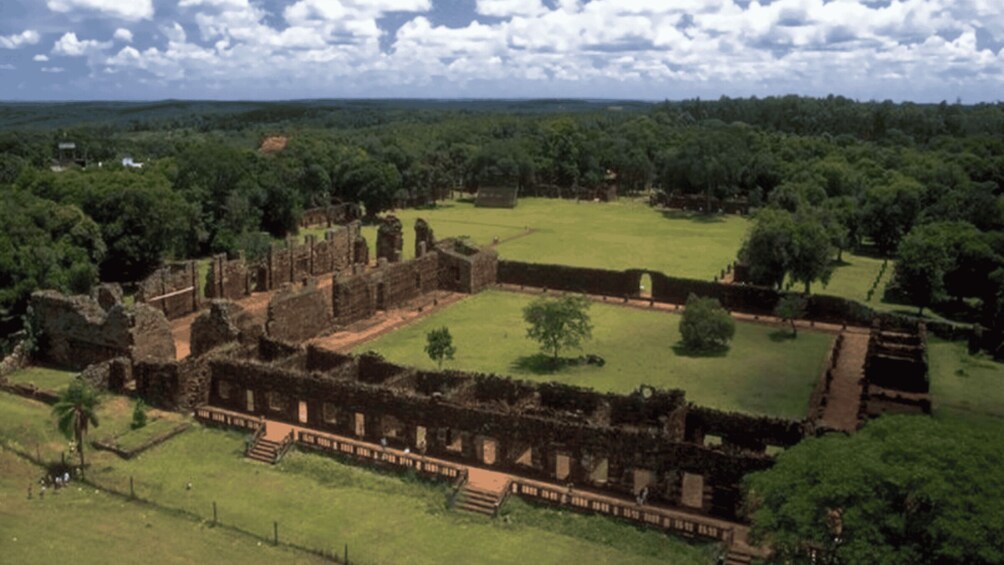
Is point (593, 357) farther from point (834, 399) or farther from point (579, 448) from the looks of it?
point (579, 448)

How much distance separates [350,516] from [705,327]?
87.0ft

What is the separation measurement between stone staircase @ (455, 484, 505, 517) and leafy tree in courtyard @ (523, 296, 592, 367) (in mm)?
16378

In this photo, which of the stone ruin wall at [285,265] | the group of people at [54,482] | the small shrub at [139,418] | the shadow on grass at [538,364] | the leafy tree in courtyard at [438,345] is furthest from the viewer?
the stone ruin wall at [285,265]

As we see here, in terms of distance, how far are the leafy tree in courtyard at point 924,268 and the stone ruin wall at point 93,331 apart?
46.6 metres

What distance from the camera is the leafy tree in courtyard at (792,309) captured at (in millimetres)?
54562

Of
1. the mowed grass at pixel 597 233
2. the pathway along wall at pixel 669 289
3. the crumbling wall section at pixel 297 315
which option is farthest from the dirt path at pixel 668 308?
the crumbling wall section at pixel 297 315

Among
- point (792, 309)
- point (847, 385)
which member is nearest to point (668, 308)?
point (792, 309)

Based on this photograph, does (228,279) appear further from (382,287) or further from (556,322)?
(556,322)

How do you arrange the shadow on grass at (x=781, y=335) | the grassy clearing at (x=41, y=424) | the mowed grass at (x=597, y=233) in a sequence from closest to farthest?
the grassy clearing at (x=41, y=424)
the shadow on grass at (x=781, y=335)
the mowed grass at (x=597, y=233)

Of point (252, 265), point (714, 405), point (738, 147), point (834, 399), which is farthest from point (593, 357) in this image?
point (738, 147)

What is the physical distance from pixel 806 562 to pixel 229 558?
16868mm

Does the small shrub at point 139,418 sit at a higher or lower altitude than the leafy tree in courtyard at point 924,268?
lower

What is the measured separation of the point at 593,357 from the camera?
48.1 meters

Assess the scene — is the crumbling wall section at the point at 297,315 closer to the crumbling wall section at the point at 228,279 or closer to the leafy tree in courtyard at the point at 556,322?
the crumbling wall section at the point at 228,279
